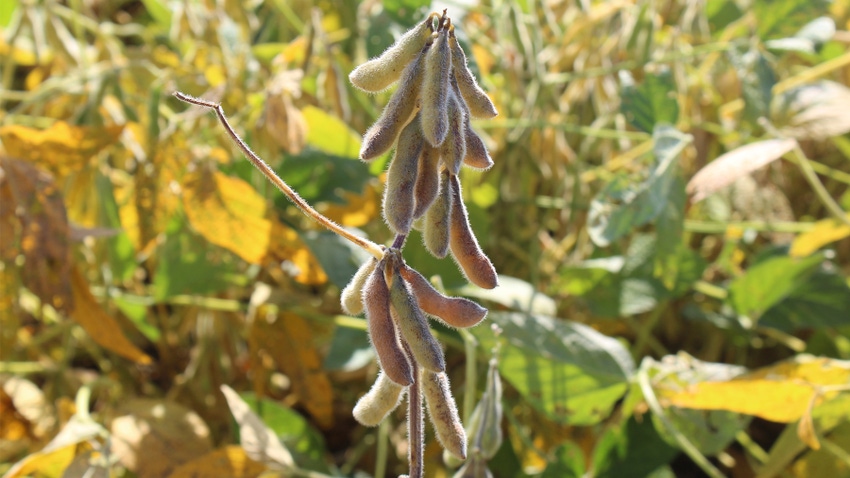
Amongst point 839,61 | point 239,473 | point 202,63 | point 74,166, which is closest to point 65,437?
point 239,473

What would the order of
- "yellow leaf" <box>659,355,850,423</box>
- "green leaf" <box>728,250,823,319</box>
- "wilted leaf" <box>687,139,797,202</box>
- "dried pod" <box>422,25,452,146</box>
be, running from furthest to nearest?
"green leaf" <box>728,250,823,319</box> → "wilted leaf" <box>687,139,797,202</box> → "yellow leaf" <box>659,355,850,423</box> → "dried pod" <box>422,25,452,146</box>

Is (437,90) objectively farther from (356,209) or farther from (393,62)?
(356,209)

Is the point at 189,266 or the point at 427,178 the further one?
the point at 189,266

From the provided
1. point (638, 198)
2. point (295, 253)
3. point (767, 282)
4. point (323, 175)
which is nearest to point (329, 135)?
point (323, 175)

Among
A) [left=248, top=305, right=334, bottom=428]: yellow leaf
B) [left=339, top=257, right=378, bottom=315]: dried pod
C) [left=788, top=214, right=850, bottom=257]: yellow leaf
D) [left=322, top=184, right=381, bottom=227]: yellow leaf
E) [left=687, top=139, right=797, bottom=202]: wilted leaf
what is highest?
[left=339, top=257, right=378, bottom=315]: dried pod

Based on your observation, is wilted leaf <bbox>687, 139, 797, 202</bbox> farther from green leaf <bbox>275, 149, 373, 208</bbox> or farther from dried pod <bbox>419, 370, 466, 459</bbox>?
dried pod <bbox>419, 370, 466, 459</bbox>

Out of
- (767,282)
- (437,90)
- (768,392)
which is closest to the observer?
(437,90)

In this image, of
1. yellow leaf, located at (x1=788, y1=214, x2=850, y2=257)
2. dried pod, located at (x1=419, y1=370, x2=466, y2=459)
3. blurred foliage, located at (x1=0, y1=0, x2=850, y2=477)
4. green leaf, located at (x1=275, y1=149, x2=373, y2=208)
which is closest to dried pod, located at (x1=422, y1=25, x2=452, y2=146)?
dried pod, located at (x1=419, y1=370, x2=466, y2=459)
